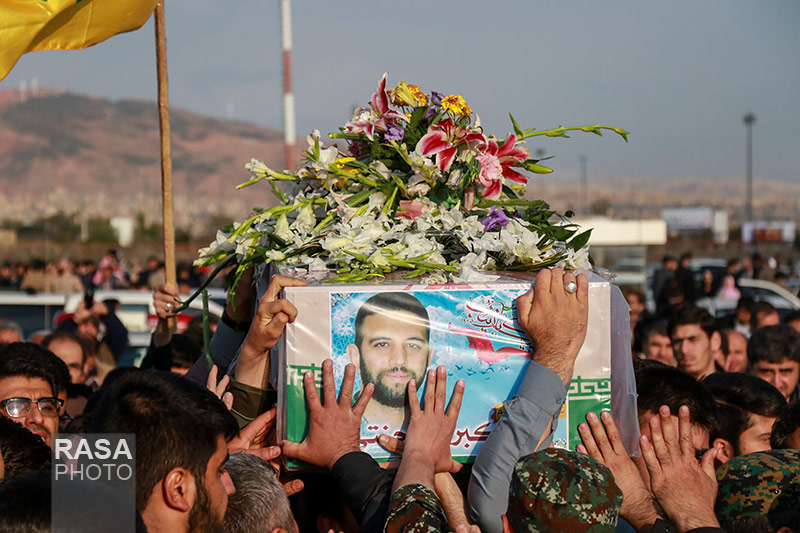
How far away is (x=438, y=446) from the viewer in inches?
115

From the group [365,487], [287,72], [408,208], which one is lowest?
[365,487]

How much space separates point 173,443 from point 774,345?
485 centimetres

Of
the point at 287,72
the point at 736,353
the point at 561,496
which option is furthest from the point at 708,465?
the point at 287,72

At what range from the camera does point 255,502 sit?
2.72 meters

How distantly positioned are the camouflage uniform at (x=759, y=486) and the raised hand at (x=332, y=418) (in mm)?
1261

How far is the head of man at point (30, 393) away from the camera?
3.96 metres

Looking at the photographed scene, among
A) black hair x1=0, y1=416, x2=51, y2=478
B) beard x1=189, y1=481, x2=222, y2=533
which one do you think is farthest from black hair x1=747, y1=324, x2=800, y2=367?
black hair x1=0, y1=416, x2=51, y2=478

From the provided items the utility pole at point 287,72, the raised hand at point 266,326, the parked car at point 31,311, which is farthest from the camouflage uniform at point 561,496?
the utility pole at point 287,72

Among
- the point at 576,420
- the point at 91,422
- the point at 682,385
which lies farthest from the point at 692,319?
the point at 91,422

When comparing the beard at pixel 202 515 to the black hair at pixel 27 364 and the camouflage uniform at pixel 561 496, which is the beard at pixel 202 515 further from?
the black hair at pixel 27 364

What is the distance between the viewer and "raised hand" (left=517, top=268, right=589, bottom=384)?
116 inches

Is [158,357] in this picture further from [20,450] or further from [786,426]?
[786,426]

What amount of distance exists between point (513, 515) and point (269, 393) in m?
1.35

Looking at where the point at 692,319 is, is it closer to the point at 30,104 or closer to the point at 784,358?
the point at 784,358
